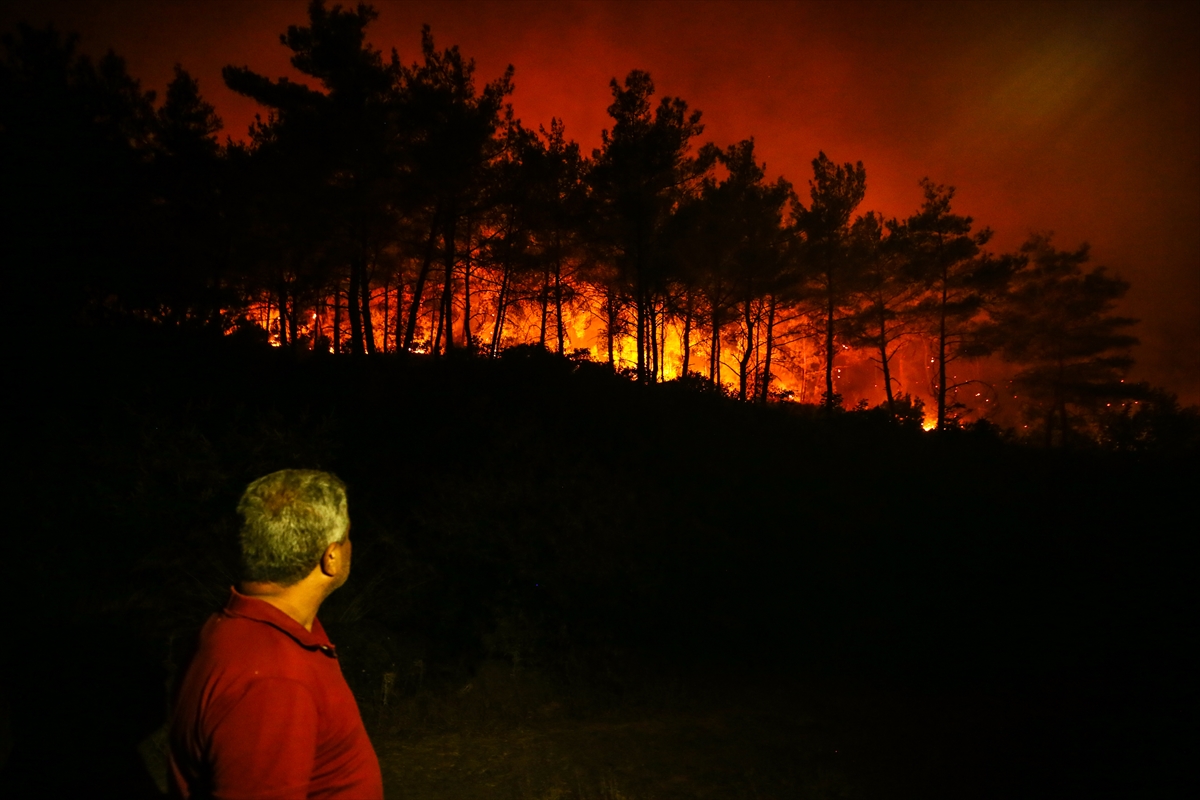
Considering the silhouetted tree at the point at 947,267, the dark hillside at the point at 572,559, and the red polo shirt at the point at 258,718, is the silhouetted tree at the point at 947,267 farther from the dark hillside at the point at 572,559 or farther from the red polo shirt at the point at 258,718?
the red polo shirt at the point at 258,718

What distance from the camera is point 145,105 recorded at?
69.8 ft

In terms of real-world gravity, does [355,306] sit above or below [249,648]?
above

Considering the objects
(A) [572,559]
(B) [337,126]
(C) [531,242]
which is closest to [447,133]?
(B) [337,126]

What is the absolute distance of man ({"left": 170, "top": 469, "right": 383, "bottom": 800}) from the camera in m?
1.86

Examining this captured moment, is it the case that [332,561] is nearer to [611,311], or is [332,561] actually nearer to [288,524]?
[288,524]

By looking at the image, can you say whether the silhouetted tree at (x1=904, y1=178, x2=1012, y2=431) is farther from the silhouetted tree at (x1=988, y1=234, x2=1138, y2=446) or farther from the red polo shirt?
the red polo shirt

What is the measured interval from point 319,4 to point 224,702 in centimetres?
2383

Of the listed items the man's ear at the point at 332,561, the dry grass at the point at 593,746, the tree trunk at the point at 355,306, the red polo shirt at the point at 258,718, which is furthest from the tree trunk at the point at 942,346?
the red polo shirt at the point at 258,718

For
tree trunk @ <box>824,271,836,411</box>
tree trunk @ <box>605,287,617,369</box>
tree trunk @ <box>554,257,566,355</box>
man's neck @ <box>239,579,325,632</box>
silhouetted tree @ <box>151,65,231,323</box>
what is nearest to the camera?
man's neck @ <box>239,579,325,632</box>

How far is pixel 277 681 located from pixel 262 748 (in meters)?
0.16

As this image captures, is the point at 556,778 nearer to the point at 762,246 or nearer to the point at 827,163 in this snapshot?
the point at 762,246

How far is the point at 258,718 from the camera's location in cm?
186

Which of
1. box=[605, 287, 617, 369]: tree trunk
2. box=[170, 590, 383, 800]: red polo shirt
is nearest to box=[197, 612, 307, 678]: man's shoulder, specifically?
box=[170, 590, 383, 800]: red polo shirt

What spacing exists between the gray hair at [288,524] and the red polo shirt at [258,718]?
109mm
